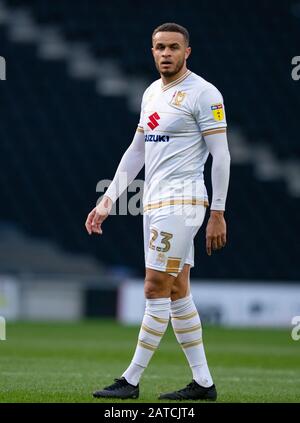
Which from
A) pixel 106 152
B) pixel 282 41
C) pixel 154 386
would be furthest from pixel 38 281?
pixel 154 386

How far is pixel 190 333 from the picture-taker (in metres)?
5.63

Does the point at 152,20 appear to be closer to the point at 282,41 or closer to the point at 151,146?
the point at 282,41

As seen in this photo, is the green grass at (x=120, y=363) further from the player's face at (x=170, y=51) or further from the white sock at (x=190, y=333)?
the player's face at (x=170, y=51)

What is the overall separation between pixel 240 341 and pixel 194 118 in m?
7.80

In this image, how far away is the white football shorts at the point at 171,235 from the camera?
5.48 meters

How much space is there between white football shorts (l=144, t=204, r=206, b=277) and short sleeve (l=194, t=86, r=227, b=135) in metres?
0.41

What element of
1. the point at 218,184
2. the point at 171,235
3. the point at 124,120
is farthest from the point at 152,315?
the point at 124,120

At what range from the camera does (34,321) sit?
55.3 feet

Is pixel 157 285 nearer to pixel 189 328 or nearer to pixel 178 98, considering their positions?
pixel 189 328

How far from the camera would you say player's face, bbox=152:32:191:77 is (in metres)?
5.57

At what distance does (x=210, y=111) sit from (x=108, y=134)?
1589cm

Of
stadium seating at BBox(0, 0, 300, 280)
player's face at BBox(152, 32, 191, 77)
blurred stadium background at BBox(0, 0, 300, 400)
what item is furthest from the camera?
stadium seating at BBox(0, 0, 300, 280)

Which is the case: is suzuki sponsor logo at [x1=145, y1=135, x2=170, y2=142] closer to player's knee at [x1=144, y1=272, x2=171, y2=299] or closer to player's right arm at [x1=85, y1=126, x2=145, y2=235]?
player's right arm at [x1=85, y1=126, x2=145, y2=235]

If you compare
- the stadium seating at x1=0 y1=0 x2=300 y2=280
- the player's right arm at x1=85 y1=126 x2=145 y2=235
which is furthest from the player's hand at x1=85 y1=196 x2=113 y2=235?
the stadium seating at x1=0 y1=0 x2=300 y2=280
